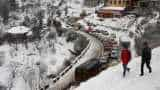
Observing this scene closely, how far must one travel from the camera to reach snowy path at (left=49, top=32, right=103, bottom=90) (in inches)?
787

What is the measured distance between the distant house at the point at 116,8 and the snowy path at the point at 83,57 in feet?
18.9

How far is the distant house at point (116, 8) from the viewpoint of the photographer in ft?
148

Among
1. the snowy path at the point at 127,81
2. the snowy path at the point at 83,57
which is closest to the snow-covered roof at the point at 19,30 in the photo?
the snowy path at the point at 83,57

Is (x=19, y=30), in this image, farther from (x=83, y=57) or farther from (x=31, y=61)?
(x=83, y=57)

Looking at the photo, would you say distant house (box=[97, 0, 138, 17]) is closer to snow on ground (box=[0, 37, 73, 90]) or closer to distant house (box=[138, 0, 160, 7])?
distant house (box=[138, 0, 160, 7])

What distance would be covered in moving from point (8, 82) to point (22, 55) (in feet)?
34.5

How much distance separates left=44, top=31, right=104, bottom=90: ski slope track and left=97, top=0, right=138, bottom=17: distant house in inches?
213

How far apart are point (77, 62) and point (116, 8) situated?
67.3 feet

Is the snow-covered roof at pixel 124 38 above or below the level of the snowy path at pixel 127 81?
below

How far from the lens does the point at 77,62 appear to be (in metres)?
26.8

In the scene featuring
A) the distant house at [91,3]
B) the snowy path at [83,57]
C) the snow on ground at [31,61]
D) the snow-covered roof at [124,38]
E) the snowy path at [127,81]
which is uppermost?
the snowy path at [127,81]

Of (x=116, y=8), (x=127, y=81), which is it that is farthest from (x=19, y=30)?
(x=127, y=81)

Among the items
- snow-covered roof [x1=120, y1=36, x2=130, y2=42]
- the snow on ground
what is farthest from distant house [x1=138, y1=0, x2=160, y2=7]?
the snow on ground

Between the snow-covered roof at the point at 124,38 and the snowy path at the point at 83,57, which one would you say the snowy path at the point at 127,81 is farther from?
the snow-covered roof at the point at 124,38
